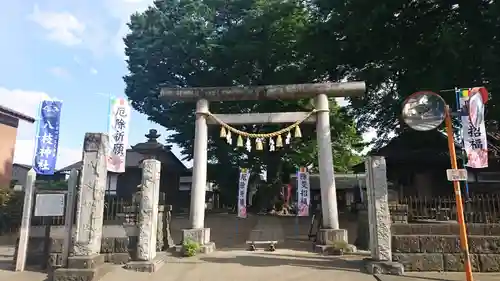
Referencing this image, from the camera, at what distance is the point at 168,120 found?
2708 centimetres

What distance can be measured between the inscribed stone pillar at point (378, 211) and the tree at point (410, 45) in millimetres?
5719

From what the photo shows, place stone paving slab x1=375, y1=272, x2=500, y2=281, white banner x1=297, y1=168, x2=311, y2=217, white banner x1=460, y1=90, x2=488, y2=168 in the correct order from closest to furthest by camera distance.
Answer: stone paving slab x1=375, y1=272, x2=500, y2=281
white banner x1=460, y1=90, x2=488, y2=168
white banner x1=297, y1=168, x2=311, y2=217

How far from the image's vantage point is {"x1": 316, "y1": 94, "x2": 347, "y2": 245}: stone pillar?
39.1 feet

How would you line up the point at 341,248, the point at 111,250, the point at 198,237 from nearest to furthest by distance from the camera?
the point at 111,250
the point at 341,248
the point at 198,237

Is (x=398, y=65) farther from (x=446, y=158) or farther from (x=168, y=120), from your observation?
(x=168, y=120)

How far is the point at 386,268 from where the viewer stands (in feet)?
28.5

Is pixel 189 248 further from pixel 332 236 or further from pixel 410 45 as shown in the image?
pixel 410 45

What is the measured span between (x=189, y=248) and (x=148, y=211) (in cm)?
210

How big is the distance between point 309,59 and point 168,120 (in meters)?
13.1

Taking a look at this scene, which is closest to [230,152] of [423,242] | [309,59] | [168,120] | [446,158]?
[168,120]

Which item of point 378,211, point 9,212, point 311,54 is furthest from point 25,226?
point 311,54

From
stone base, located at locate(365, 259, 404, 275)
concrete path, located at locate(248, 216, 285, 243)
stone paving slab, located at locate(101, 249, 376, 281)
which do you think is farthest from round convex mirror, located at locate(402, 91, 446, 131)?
concrete path, located at locate(248, 216, 285, 243)

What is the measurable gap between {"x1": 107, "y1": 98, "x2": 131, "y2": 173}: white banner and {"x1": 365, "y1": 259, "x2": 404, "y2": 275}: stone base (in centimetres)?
956

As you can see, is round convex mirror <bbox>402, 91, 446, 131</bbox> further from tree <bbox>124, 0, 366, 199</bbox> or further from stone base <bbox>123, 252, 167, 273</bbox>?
tree <bbox>124, 0, 366, 199</bbox>
